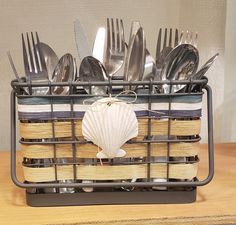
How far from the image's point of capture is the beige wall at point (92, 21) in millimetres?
890

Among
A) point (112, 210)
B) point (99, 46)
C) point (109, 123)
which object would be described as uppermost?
point (99, 46)

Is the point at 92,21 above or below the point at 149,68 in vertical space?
above

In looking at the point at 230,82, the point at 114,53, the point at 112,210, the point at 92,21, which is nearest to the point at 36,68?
the point at 114,53

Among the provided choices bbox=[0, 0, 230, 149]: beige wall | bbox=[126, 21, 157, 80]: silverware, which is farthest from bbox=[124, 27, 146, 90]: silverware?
bbox=[0, 0, 230, 149]: beige wall

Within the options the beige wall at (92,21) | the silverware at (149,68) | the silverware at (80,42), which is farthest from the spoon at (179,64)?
the beige wall at (92,21)

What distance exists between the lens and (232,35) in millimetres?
935

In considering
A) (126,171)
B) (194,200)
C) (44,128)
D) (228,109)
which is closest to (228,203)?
(194,200)

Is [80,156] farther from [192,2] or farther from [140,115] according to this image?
[192,2]

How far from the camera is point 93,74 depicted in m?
0.58

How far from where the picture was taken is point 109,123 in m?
0.55

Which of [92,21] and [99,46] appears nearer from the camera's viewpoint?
[99,46]

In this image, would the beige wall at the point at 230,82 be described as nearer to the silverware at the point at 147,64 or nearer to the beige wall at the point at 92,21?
the beige wall at the point at 92,21

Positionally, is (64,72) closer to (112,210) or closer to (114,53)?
(114,53)

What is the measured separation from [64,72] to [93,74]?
1.9 inches
